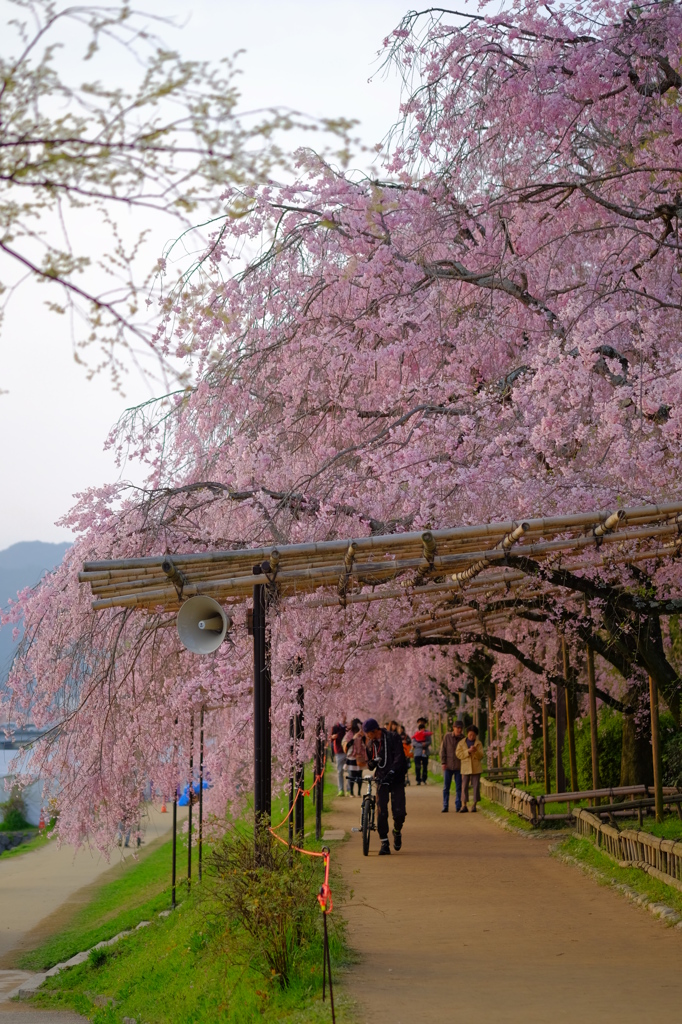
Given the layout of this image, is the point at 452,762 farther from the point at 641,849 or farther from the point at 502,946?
the point at 502,946

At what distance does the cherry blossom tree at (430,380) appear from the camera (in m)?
8.81

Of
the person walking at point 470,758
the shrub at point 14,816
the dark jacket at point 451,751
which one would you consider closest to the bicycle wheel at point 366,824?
the person walking at point 470,758

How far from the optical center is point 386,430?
Answer: 9617mm

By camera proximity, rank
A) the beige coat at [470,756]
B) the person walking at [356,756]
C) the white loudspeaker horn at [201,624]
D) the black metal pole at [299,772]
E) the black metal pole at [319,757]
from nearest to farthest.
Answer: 1. the white loudspeaker horn at [201,624]
2. the black metal pole at [299,772]
3. the black metal pole at [319,757]
4. the person walking at [356,756]
5. the beige coat at [470,756]

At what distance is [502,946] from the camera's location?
26.9ft

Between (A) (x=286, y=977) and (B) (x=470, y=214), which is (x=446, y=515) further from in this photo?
(A) (x=286, y=977)

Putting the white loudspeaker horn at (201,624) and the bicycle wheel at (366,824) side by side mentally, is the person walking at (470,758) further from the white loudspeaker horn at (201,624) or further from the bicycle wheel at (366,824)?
the white loudspeaker horn at (201,624)

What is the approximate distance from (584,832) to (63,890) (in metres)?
14.8

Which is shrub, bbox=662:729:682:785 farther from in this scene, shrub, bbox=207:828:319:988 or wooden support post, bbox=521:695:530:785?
shrub, bbox=207:828:319:988

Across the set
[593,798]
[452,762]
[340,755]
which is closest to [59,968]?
[593,798]

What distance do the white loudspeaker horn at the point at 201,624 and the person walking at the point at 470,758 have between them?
11.7 meters

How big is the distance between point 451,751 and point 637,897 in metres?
10.7

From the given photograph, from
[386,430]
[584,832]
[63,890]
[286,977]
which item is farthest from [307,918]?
[63,890]

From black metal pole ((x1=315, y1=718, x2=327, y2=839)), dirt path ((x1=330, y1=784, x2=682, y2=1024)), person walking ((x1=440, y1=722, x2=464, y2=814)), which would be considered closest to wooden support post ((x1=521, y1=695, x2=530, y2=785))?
person walking ((x1=440, y1=722, x2=464, y2=814))
